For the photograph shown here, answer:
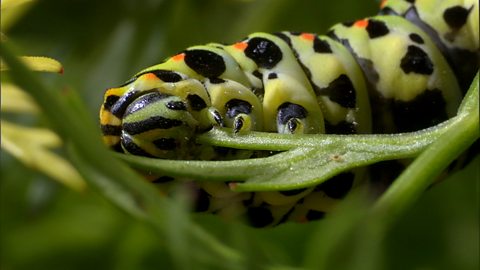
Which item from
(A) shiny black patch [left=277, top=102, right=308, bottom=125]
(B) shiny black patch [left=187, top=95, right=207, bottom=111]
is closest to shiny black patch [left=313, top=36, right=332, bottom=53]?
(A) shiny black patch [left=277, top=102, right=308, bottom=125]

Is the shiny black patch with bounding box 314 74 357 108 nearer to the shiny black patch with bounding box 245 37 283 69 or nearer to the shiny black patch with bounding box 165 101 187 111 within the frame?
the shiny black patch with bounding box 245 37 283 69

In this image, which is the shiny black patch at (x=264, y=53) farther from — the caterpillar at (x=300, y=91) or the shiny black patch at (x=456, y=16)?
the shiny black patch at (x=456, y=16)

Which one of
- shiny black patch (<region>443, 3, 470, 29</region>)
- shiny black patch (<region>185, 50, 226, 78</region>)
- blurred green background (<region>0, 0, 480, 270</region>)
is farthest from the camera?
blurred green background (<region>0, 0, 480, 270</region>)

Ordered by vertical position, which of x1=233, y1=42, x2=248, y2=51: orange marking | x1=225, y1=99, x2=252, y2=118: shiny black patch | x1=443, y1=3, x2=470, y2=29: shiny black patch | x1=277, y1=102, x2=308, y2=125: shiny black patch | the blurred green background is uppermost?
x1=233, y1=42, x2=248, y2=51: orange marking

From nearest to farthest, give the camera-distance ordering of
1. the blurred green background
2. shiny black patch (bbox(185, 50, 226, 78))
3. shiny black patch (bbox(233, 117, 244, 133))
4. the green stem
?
the green stem < shiny black patch (bbox(233, 117, 244, 133)) < shiny black patch (bbox(185, 50, 226, 78)) < the blurred green background

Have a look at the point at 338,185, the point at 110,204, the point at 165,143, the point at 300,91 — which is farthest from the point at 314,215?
the point at 110,204

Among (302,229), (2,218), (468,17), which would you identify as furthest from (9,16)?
(468,17)

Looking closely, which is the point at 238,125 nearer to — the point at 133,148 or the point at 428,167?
the point at 133,148
